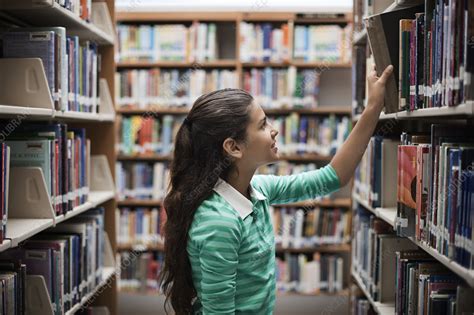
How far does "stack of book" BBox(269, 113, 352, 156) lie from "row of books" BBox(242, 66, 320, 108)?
0.12m

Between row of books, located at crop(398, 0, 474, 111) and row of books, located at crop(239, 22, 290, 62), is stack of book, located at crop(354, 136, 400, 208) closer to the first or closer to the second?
row of books, located at crop(398, 0, 474, 111)

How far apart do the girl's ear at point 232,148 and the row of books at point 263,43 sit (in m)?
2.46

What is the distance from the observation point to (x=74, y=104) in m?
2.27

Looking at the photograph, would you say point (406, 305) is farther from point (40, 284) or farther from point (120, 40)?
point (120, 40)

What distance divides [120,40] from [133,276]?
183cm

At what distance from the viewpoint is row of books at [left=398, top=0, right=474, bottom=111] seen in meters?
1.27

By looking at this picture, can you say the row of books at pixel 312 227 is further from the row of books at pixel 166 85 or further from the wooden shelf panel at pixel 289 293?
the row of books at pixel 166 85

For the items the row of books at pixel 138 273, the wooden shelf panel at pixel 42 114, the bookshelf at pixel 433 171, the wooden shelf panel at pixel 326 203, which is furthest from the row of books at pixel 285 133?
the bookshelf at pixel 433 171

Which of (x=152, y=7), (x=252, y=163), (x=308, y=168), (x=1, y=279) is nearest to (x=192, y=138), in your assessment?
(x=252, y=163)

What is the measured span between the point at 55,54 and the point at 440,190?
1.43m

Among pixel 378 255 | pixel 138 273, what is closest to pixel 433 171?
pixel 378 255

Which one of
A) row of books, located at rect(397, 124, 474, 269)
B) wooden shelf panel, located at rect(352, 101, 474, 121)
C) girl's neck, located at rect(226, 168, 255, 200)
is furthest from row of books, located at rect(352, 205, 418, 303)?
girl's neck, located at rect(226, 168, 255, 200)

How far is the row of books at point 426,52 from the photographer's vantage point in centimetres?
128

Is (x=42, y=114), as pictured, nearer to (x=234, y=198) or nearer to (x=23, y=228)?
(x=23, y=228)
